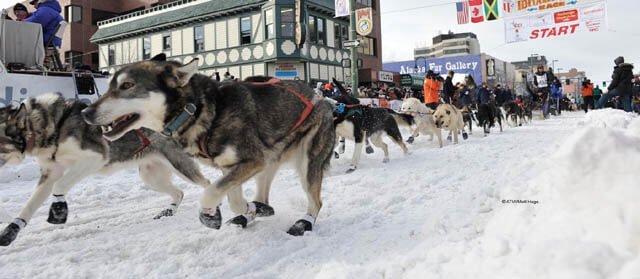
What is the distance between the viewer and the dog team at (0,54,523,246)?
8.50ft

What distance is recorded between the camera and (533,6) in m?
17.9

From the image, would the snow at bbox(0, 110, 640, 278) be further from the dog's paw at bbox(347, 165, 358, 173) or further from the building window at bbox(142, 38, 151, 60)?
the building window at bbox(142, 38, 151, 60)

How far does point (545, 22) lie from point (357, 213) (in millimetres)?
19653

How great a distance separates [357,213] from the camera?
3.72 metres

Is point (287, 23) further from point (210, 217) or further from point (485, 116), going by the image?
point (210, 217)

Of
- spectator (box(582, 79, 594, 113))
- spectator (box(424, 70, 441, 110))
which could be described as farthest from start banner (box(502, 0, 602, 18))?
spectator (box(424, 70, 441, 110))

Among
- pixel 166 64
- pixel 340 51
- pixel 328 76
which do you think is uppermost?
pixel 340 51

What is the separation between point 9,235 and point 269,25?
21.0m

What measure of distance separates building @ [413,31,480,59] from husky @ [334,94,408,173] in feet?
364

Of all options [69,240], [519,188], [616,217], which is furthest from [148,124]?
[519,188]

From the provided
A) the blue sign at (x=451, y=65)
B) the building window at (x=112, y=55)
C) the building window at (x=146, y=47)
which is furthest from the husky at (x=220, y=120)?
the blue sign at (x=451, y=65)

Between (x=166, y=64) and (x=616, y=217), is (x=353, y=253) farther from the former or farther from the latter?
(x=166, y=64)

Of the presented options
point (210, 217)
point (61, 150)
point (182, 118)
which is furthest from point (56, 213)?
point (182, 118)

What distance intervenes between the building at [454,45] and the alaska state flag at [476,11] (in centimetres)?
10074
